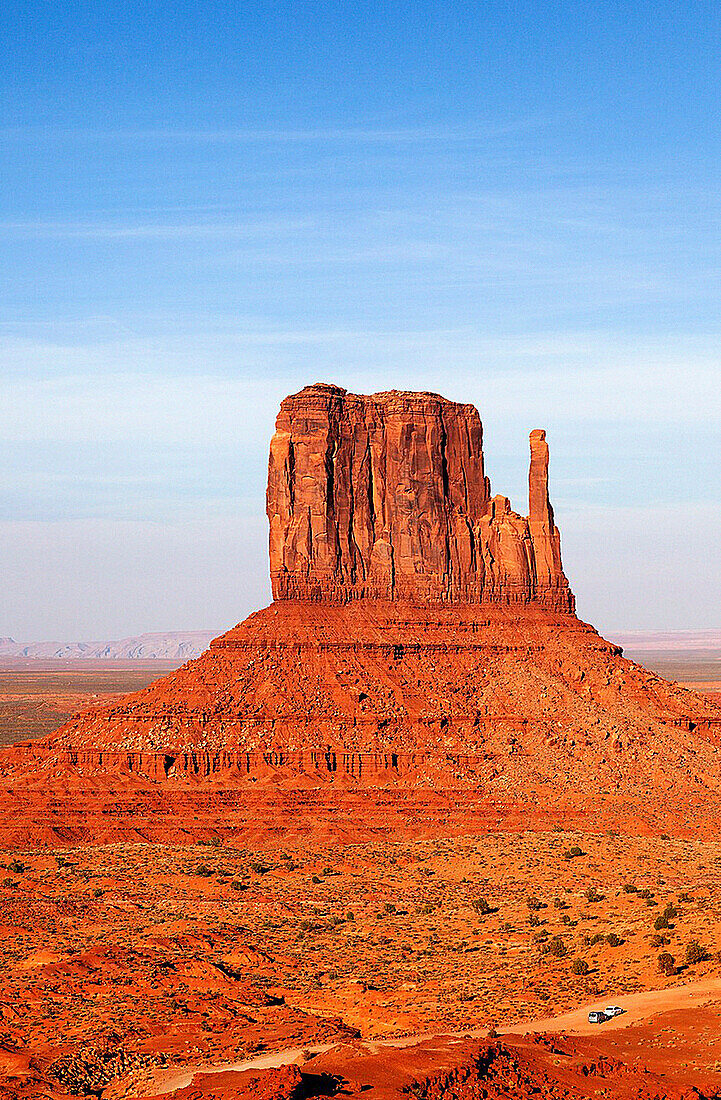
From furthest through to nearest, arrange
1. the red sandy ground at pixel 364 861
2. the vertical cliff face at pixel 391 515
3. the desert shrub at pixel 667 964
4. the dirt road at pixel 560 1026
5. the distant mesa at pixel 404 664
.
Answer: the vertical cliff face at pixel 391 515 < the distant mesa at pixel 404 664 < the desert shrub at pixel 667 964 < the red sandy ground at pixel 364 861 < the dirt road at pixel 560 1026

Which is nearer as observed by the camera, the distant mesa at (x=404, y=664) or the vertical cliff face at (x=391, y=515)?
the distant mesa at (x=404, y=664)

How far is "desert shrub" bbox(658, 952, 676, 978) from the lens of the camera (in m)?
39.4

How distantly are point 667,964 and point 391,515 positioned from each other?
5304 cm

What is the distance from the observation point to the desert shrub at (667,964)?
1553 inches

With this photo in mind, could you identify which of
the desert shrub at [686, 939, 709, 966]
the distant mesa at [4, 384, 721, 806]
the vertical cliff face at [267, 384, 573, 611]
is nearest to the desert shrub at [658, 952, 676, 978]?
the desert shrub at [686, 939, 709, 966]

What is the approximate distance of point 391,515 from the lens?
90.5 m

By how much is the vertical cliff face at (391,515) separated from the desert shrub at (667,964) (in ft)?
163

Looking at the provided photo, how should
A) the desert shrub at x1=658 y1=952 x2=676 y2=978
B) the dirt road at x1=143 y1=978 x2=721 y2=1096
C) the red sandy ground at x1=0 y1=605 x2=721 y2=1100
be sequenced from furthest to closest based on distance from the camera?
the desert shrub at x1=658 y1=952 x2=676 y2=978
the red sandy ground at x1=0 y1=605 x2=721 y2=1100
the dirt road at x1=143 y1=978 x2=721 y2=1096

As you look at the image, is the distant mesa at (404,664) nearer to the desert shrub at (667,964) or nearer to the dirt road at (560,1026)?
the desert shrub at (667,964)

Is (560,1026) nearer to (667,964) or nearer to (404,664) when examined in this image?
(667,964)

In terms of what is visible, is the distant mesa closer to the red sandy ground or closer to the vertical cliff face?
the vertical cliff face

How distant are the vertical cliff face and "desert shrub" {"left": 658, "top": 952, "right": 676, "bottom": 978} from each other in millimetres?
49802

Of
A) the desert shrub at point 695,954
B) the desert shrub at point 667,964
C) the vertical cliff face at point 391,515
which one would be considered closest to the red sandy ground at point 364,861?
the desert shrub at point 695,954

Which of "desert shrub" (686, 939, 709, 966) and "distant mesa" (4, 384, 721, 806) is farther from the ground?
"distant mesa" (4, 384, 721, 806)
